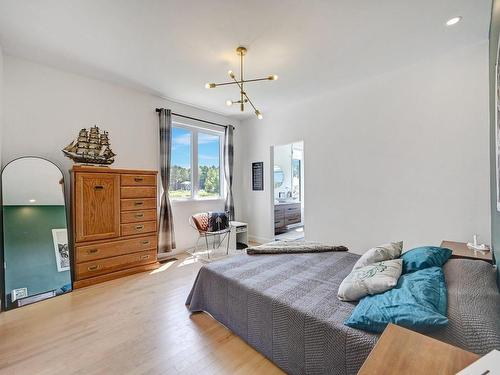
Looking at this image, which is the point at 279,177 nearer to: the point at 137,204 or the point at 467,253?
the point at 137,204

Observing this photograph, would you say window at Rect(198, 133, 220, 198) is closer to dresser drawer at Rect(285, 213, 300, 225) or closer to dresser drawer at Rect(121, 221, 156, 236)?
dresser drawer at Rect(121, 221, 156, 236)

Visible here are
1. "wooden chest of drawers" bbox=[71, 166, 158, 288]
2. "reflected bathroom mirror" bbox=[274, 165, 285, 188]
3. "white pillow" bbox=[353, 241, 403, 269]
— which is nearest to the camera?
"white pillow" bbox=[353, 241, 403, 269]

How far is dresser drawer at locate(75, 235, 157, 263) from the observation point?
9.20ft

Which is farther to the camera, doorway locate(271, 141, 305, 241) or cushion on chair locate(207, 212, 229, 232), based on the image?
doorway locate(271, 141, 305, 241)

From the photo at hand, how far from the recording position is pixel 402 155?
306 cm

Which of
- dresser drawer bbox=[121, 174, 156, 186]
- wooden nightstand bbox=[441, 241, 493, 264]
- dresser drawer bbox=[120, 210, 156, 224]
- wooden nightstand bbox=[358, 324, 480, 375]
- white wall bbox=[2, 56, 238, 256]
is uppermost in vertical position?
white wall bbox=[2, 56, 238, 256]

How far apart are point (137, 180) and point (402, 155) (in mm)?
3721

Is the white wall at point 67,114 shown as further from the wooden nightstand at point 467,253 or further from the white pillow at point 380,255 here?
the wooden nightstand at point 467,253

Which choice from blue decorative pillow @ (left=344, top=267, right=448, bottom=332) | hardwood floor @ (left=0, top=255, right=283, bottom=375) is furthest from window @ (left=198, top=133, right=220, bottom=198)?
blue decorative pillow @ (left=344, top=267, right=448, bottom=332)

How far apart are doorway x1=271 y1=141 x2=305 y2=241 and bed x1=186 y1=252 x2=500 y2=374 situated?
11.7 ft

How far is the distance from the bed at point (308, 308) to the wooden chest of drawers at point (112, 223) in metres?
1.37

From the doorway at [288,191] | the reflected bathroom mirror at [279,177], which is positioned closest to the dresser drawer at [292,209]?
the doorway at [288,191]

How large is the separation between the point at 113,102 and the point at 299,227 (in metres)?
5.43

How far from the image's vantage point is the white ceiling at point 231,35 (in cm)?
198
